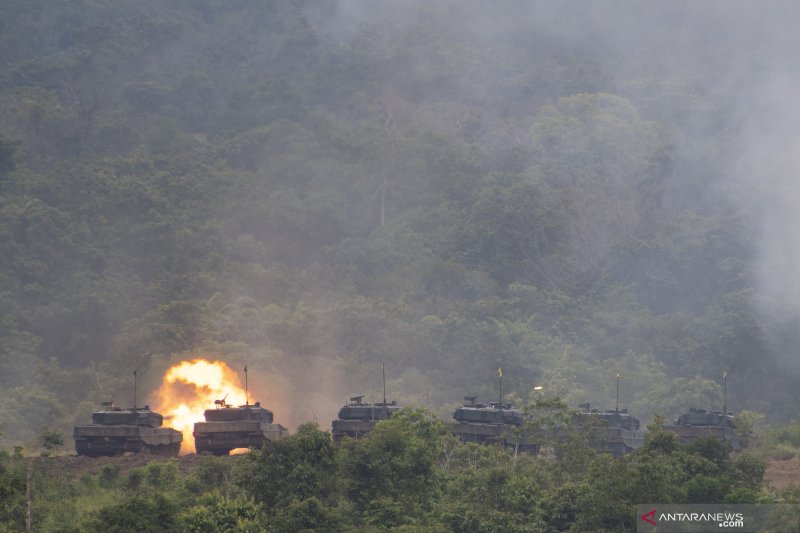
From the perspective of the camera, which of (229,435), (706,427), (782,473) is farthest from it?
(706,427)

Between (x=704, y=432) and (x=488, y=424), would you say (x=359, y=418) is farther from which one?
(x=704, y=432)

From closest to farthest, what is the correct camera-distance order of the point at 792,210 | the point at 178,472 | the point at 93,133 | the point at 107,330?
the point at 178,472
the point at 107,330
the point at 792,210
the point at 93,133

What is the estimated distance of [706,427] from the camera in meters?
68.1

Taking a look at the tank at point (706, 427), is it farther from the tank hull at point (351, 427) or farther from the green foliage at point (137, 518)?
the green foliage at point (137, 518)

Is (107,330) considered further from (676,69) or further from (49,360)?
(676,69)

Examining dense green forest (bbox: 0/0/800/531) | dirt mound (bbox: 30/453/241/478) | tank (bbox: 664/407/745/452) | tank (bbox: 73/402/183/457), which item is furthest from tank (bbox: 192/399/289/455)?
tank (bbox: 664/407/745/452)

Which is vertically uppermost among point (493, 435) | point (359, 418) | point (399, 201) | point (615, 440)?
point (399, 201)

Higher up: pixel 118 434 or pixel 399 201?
pixel 399 201

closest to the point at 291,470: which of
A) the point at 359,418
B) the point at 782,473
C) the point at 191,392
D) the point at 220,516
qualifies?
the point at 220,516

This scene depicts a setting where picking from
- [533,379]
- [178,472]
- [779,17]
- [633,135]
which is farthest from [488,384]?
[779,17]

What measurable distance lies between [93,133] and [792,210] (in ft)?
212

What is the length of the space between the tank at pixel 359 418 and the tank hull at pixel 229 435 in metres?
3.29

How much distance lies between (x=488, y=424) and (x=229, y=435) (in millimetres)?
11829

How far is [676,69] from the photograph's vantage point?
149875 mm
